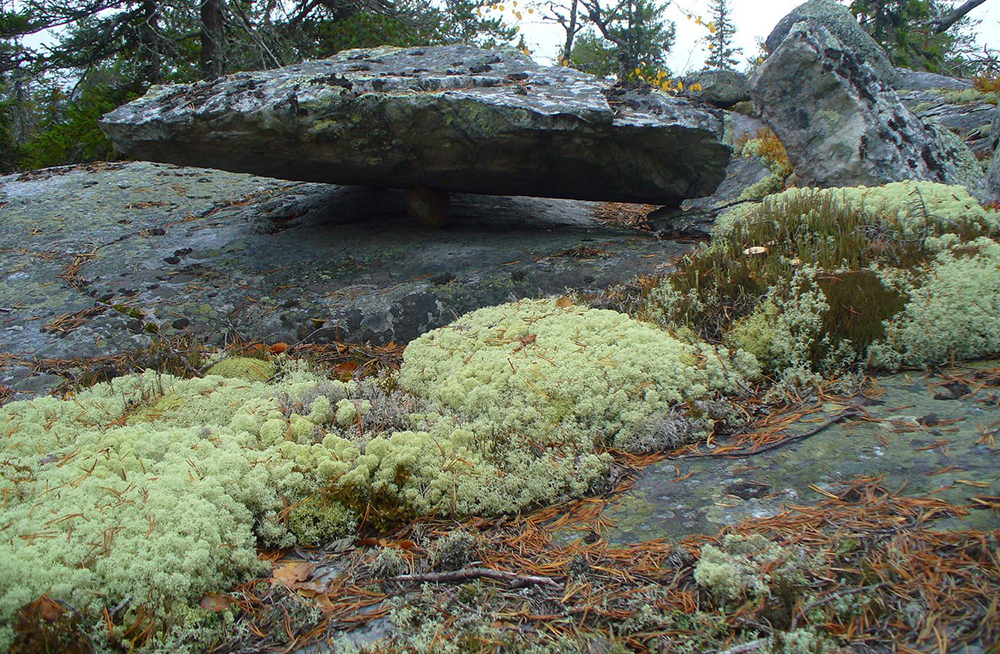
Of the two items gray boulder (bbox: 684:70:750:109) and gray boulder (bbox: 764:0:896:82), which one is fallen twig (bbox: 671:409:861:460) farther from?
gray boulder (bbox: 684:70:750:109)

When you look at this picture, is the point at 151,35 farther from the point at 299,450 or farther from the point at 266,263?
the point at 299,450

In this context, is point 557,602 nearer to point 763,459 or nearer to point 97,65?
point 763,459

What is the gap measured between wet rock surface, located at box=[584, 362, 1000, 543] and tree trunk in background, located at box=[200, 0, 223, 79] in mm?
10824

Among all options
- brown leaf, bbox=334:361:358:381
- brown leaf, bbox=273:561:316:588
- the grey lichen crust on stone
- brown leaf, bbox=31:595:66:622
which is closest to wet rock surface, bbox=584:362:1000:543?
brown leaf, bbox=273:561:316:588

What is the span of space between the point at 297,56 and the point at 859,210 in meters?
10.7

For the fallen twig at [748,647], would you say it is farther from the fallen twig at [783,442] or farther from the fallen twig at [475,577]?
the fallen twig at [783,442]

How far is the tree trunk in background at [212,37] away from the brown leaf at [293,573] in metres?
10.5

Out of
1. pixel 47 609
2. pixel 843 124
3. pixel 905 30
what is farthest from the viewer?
pixel 905 30

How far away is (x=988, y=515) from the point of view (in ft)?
6.89

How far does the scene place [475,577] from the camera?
2.30 meters

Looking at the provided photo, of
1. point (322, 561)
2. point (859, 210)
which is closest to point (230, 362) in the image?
point (322, 561)

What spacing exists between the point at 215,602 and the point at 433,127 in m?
3.89

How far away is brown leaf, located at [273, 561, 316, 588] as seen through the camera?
2.34 meters

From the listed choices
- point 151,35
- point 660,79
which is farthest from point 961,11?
point 151,35
